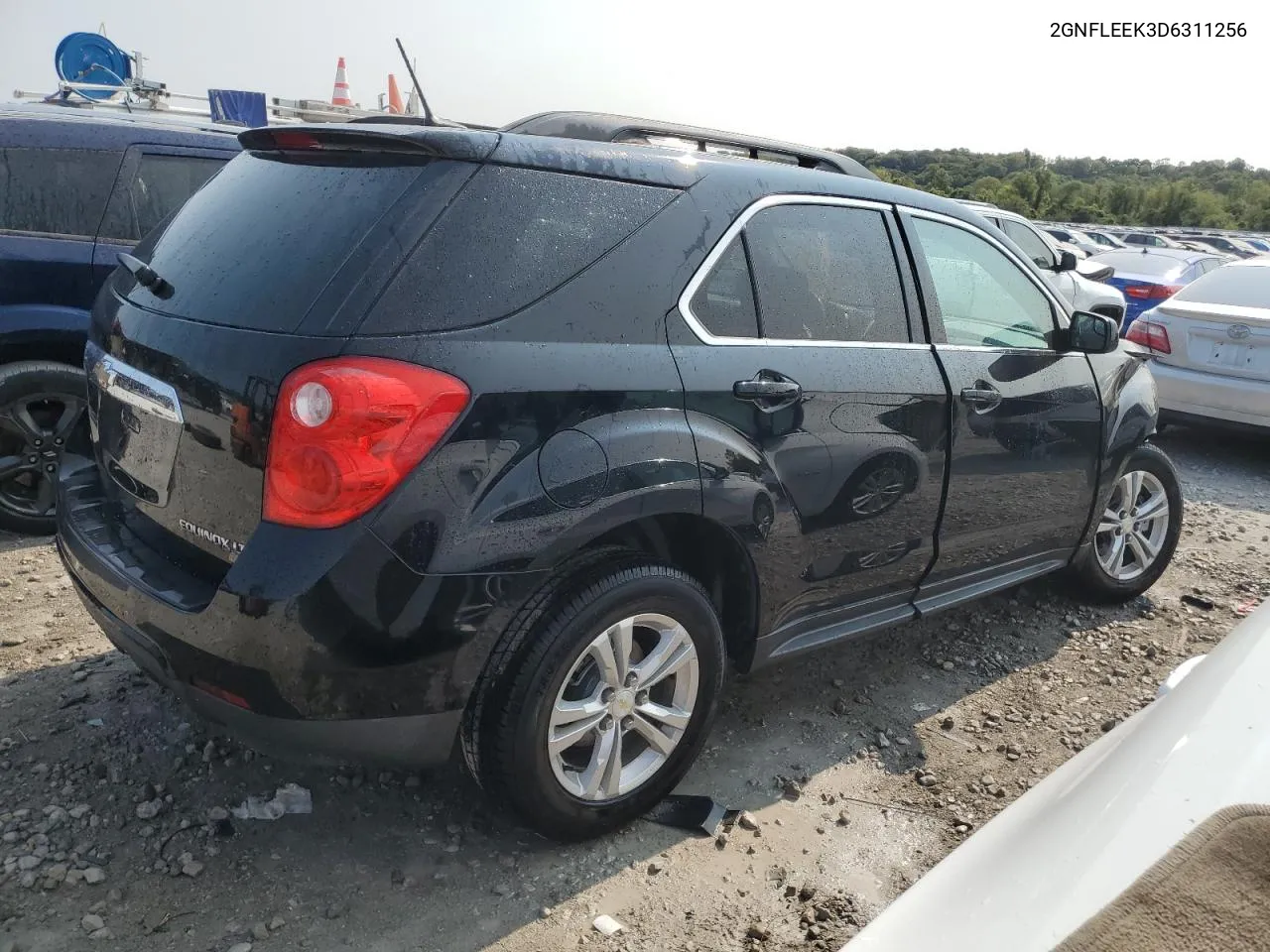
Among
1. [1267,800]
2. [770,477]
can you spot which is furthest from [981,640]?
[1267,800]

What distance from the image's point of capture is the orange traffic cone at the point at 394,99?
8.37 m

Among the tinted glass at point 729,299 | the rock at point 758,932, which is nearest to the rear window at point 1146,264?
the tinted glass at point 729,299

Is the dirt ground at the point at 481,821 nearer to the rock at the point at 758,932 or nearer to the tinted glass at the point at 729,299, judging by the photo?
the rock at the point at 758,932

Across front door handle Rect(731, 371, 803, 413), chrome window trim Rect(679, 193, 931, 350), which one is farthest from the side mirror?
front door handle Rect(731, 371, 803, 413)

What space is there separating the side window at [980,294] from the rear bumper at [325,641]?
1.92 m

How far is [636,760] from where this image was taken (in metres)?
2.77

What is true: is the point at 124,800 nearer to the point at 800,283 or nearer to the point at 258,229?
the point at 258,229

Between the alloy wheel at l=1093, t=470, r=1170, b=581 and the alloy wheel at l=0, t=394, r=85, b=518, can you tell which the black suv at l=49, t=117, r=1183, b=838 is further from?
the alloy wheel at l=0, t=394, r=85, b=518

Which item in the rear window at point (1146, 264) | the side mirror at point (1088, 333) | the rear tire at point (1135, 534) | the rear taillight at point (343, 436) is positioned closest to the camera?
the rear taillight at point (343, 436)

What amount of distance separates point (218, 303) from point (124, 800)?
1.39 meters

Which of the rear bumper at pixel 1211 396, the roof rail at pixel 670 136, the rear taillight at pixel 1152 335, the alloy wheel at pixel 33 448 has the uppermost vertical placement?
the roof rail at pixel 670 136

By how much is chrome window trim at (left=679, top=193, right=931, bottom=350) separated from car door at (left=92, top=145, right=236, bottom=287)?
295 cm

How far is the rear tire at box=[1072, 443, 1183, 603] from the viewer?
14.5 ft

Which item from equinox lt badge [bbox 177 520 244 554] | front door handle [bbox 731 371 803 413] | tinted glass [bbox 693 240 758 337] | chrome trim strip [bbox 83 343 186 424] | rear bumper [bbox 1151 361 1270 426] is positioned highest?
tinted glass [bbox 693 240 758 337]
